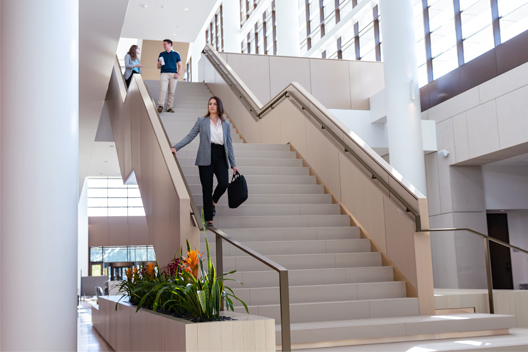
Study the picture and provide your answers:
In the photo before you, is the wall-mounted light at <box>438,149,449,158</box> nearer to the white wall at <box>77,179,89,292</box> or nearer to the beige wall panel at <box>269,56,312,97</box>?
the beige wall panel at <box>269,56,312,97</box>

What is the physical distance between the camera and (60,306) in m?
4.37

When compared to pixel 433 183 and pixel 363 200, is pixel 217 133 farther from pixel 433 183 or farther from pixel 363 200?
pixel 433 183

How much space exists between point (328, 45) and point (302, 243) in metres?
16.0

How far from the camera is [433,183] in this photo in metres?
14.0

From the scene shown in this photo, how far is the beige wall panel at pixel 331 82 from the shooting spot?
16.5 meters

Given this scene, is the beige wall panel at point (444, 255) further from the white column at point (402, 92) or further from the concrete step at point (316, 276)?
the concrete step at point (316, 276)

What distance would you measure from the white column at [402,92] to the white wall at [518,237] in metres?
3.62

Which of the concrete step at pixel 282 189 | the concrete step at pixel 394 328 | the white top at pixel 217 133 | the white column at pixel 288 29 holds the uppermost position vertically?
the white column at pixel 288 29

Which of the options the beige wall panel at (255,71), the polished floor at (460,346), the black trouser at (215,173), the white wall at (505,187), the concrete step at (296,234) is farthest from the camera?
the beige wall panel at (255,71)

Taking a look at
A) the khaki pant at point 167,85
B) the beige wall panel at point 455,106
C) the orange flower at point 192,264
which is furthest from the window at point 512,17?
the orange flower at point 192,264

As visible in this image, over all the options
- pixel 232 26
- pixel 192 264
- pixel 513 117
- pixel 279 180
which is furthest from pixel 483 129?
pixel 232 26

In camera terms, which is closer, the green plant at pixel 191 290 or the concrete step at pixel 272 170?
the green plant at pixel 191 290

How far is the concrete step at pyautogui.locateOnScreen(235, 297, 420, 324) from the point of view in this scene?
19.3 feet

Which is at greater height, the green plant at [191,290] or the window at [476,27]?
the window at [476,27]
